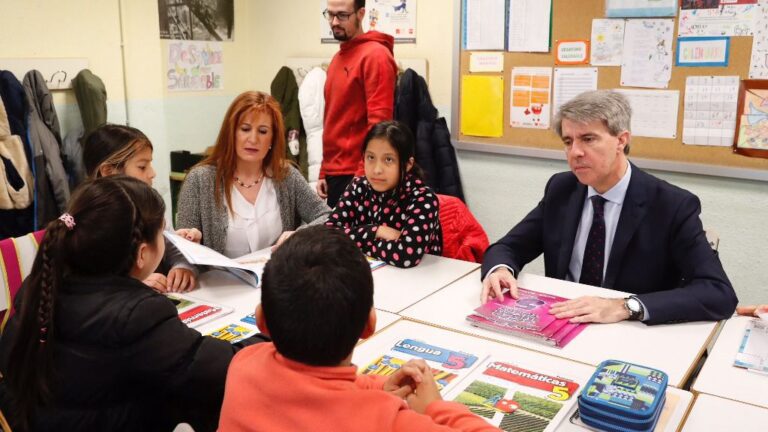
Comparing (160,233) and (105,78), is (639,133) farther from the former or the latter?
(105,78)

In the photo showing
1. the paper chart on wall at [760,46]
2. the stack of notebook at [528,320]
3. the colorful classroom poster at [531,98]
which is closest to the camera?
the stack of notebook at [528,320]

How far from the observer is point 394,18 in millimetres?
4027

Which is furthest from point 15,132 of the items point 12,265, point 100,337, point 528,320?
point 528,320

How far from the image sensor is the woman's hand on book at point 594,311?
5.91 feet

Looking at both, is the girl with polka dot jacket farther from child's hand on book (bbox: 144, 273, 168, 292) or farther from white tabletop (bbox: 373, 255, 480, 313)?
child's hand on book (bbox: 144, 273, 168, 292)

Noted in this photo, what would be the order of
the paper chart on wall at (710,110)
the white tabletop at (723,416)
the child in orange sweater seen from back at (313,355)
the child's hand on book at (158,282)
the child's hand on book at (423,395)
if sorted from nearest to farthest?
the child in orange sweater seen from back at (313,355), the child's hand on book at (423,395), the white tabletop at (723,416), the child's hand on book at (158,282), the paper chart on wall at (710,110)

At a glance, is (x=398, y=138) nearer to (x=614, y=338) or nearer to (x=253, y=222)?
(x=253, y=222)

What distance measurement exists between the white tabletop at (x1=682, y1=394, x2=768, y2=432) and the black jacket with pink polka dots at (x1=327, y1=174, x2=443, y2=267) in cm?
113

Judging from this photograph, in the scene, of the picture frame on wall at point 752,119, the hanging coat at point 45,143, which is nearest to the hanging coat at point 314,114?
the hanging coat at point 45,143

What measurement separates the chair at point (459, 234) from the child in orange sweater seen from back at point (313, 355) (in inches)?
68.1

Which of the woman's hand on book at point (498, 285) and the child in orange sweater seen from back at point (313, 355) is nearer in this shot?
the child in orange sweater seen from back at point (313, 355)

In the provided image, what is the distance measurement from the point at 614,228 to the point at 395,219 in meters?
0.81

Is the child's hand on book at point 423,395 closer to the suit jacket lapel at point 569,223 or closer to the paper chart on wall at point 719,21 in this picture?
the suit jacket lapel at point 569,223

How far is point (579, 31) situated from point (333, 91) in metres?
1.27
